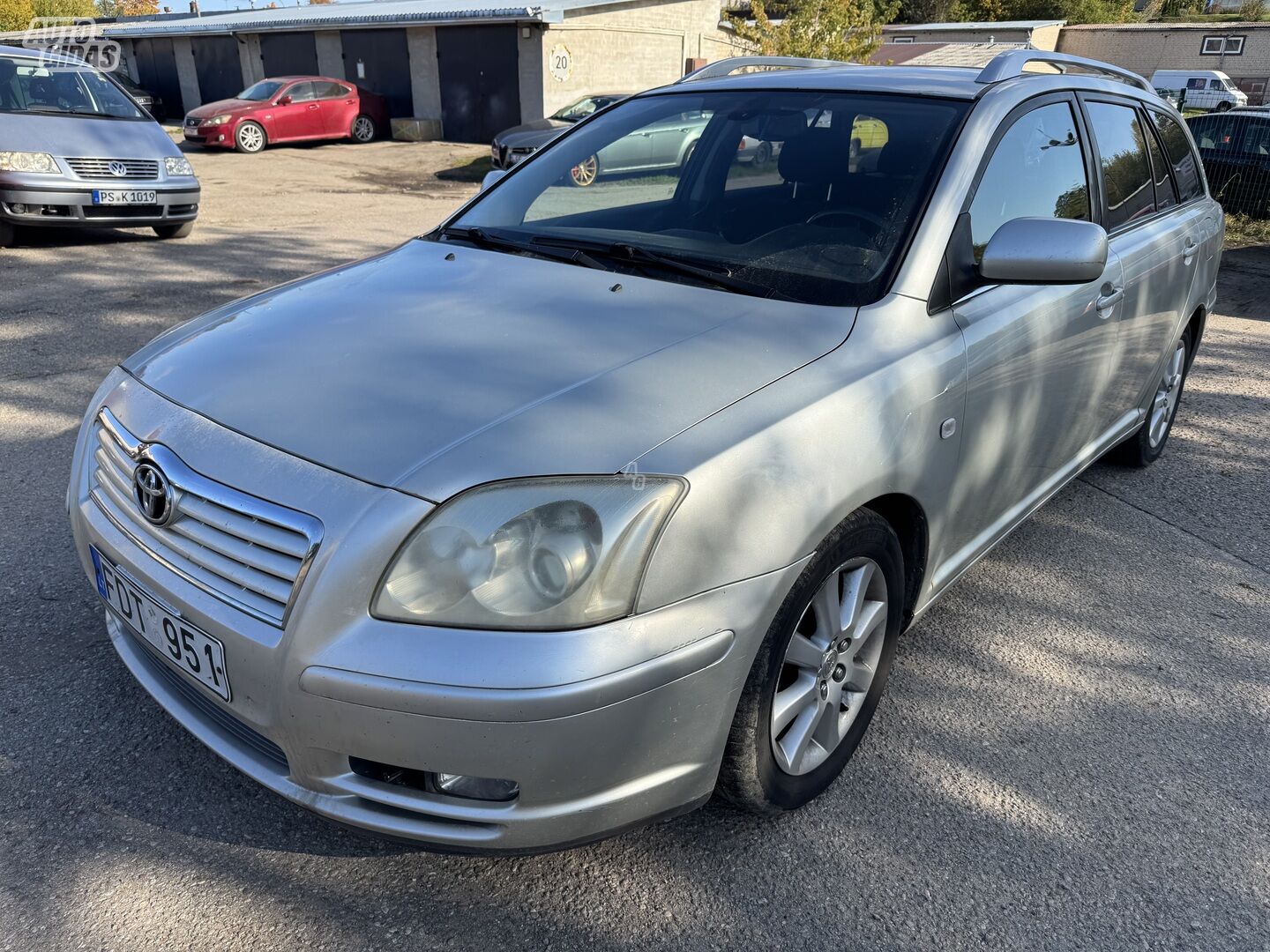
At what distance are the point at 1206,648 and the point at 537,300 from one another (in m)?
2.47

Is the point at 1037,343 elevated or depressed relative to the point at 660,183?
depressed

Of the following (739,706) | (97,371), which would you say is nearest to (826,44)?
(97,371)

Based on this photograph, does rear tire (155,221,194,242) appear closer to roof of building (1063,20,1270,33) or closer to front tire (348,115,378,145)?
front tire (348,115,378,145)

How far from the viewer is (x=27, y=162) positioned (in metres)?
8.00

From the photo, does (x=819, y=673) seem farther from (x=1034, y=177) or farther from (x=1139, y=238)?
(x=1139, y=238)

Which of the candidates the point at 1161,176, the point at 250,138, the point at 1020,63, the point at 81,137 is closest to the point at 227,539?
the point at 1020,63

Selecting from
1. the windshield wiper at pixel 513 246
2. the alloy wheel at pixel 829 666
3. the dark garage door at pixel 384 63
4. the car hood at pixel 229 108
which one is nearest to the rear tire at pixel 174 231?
the windshield wiper at pixel 513 246

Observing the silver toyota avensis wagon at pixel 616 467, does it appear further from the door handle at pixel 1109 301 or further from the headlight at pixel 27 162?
the headlight at pixel 27 162

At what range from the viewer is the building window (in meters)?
42.8

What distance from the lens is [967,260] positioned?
2.64 metres

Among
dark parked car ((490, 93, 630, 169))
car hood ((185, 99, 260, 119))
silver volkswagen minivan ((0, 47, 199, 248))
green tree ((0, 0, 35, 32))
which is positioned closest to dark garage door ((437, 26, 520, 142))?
car hood ((185, 99, 260, 119))

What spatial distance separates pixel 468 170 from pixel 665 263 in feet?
54.2

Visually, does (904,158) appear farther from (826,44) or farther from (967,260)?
(826,44)

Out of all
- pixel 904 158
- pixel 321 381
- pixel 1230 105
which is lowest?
pixel 1230 105
